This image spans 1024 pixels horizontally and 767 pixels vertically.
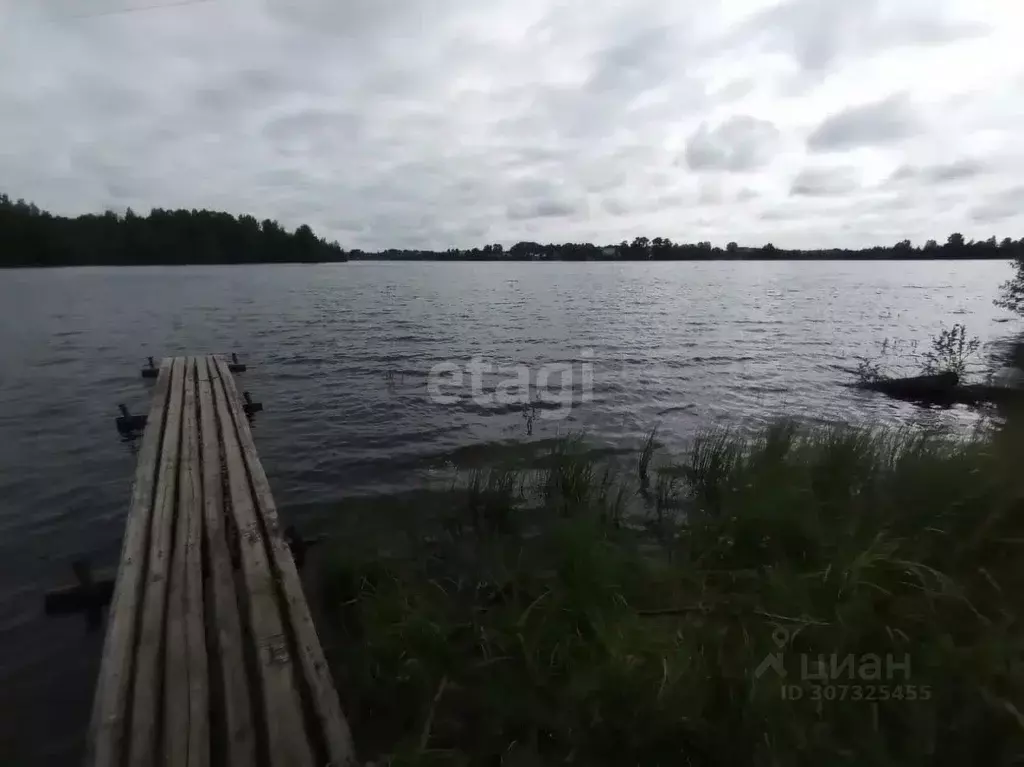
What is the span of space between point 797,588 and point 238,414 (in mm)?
10607

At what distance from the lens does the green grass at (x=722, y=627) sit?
3.14 meters

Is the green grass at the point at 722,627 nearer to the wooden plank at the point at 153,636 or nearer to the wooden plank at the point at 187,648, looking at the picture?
the wooden plank at the point at 187,648

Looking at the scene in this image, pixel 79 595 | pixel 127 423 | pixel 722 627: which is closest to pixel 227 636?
pixel 79 595

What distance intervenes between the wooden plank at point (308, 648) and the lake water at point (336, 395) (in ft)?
6.56

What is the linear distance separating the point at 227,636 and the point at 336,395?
1253 centimetres

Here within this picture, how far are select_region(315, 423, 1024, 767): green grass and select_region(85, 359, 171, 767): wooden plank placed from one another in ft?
5.10

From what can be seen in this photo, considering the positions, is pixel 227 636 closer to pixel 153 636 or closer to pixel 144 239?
pixel 153 636

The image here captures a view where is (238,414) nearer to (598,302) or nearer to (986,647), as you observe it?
(986,647)

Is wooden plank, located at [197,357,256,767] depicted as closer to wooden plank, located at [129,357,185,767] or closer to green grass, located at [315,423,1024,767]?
wooden plank, located at [129,357,185,767]

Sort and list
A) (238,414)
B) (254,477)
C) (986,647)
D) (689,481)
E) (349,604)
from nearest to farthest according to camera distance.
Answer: (986,647), (349,604), (254,477), (689,481), (238,414)

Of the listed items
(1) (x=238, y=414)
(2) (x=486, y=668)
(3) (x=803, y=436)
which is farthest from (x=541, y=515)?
(1) (x=238, y=414)

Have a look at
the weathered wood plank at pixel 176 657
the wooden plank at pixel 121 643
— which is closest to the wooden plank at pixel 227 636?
the weathered wood plank at pixel 176 657

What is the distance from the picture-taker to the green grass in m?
3.14

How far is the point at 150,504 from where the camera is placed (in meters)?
6.85
